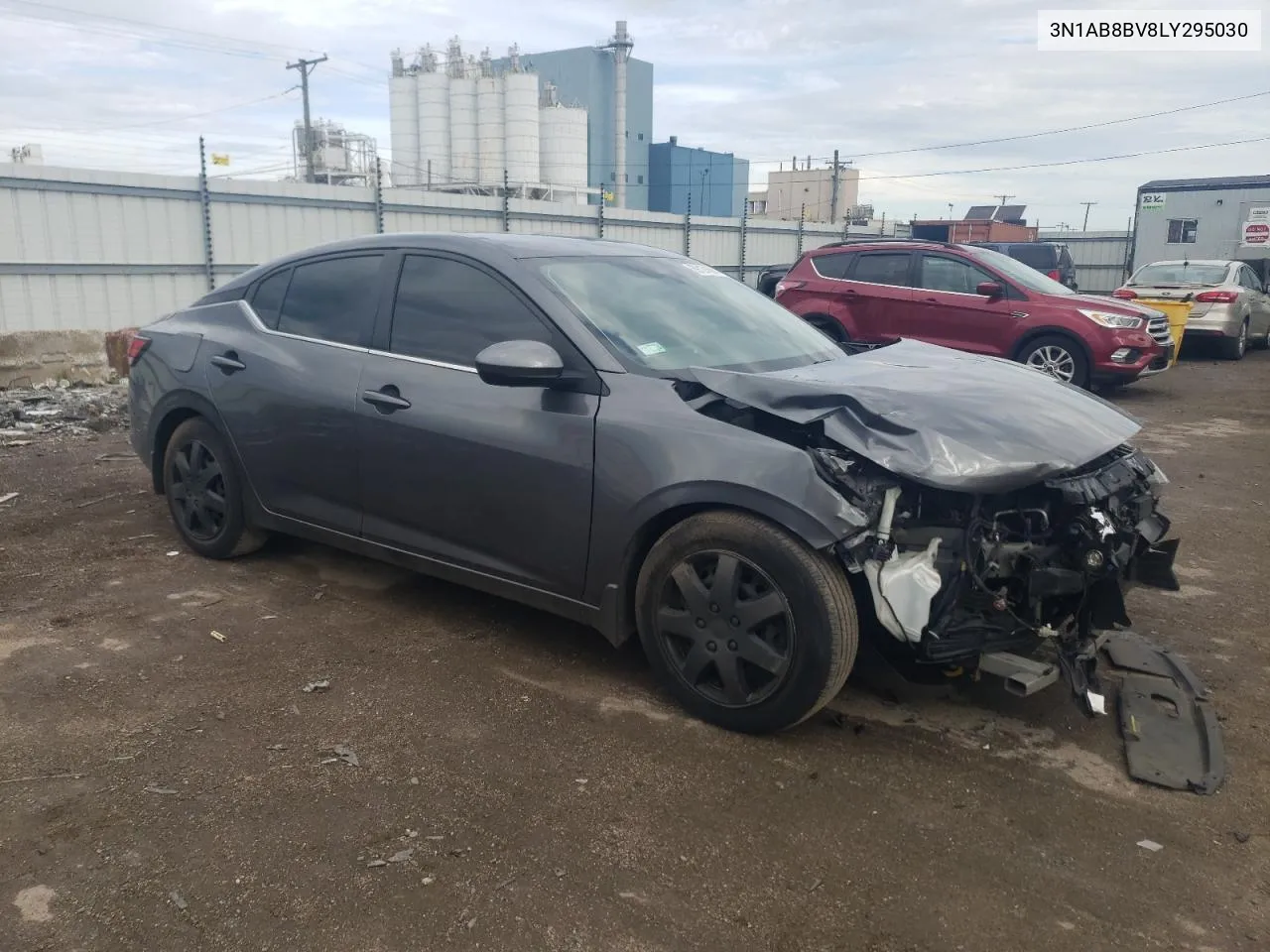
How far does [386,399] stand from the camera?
4012mm

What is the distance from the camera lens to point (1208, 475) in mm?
7426

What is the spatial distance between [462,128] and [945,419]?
3659 cm

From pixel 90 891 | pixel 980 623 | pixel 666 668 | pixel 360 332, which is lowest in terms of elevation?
pixel 90 891

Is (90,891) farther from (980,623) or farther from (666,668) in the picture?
(980,623)

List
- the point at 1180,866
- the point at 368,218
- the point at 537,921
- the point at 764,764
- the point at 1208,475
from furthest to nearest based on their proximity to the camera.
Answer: the point at 368,218 < the point at 1208,475 < the point at 764,764 < the point at 1180,866 < the point at 537,921

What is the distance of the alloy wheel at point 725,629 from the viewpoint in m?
3.11

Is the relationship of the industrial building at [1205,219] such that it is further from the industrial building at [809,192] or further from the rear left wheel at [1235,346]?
the industrial building at [809,192]

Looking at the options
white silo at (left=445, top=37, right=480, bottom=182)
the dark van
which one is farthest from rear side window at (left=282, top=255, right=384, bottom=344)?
white silo at (left=445, top=37, right=480, bottom=182)

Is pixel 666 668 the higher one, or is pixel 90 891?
pixel 666 668

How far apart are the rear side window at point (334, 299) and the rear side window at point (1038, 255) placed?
2098 cm

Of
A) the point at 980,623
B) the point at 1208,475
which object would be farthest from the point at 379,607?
the point at 1208,475

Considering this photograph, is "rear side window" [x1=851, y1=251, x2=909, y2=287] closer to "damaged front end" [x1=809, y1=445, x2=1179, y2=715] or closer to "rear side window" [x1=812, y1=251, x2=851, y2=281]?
"rear side window" [x1=812, y1=251, x2=851, y2=281]

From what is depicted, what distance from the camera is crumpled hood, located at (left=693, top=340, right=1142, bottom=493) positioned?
3008mm

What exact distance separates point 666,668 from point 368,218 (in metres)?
13.8
